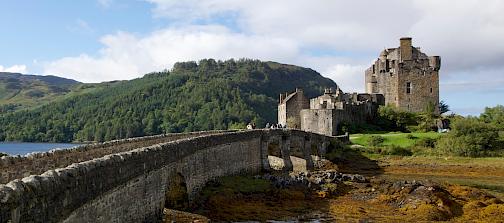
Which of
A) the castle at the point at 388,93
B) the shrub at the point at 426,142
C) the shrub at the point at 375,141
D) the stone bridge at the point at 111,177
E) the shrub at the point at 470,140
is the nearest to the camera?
the stone bridge at the point at 111,177

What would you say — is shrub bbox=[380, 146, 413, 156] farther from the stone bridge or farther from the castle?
the stone bridge

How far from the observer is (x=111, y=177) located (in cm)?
1279

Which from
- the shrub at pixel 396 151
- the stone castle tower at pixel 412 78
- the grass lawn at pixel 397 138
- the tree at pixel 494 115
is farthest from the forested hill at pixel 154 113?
the shrub at pixel 396 151

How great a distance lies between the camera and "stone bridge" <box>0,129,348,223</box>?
8398 mm

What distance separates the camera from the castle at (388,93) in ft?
214

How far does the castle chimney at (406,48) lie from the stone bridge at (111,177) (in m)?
40.7

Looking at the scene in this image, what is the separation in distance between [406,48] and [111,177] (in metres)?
62.7

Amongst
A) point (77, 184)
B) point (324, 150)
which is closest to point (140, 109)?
point (324, 150)

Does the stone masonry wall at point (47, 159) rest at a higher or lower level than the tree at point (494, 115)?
lower

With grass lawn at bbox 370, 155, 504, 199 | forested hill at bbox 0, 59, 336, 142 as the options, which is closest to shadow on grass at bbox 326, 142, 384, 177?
grass lawn at bbox 370, 155, 504, 199

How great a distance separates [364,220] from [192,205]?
7.05 metres

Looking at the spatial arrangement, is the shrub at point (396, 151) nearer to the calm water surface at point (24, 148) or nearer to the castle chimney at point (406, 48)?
the castle chimney at point (406, 48)

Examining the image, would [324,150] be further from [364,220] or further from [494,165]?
[364,220]

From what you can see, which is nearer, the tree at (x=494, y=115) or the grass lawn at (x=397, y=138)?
the grass lawn at (x=397, y=138)
